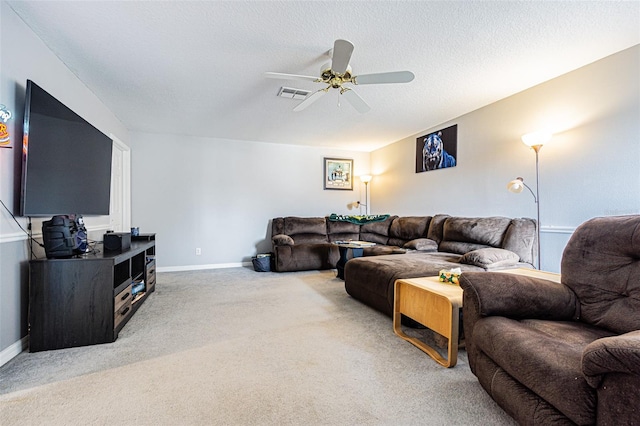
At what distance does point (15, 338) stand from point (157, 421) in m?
1.45

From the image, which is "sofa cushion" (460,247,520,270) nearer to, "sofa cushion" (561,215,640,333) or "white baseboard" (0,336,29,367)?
"sofa cushion" (561,215,640,333)

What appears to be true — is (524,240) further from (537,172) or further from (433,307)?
(433,307)

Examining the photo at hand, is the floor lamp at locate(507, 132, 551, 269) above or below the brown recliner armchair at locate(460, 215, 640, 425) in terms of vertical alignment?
above

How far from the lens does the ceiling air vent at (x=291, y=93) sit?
3176mm

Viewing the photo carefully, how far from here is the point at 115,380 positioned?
167 cm

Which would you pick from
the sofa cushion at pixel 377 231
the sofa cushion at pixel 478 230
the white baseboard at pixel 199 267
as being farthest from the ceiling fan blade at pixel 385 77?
the white baseboard at pixel 199 267

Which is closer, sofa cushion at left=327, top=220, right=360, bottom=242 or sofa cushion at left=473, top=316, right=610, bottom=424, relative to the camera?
sofa cushion at left=473, top=316, right=610, bottom=424

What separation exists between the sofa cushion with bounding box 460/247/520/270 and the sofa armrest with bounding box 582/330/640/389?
73.5 inches

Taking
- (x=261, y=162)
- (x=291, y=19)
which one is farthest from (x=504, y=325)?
(x=261, y=162)

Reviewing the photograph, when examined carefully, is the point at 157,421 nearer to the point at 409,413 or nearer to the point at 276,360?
the point at 276,360

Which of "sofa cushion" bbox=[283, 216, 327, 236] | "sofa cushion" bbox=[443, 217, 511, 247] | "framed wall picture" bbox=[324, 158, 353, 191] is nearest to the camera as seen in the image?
"sofa cushion" bbox=[443, 217, 511, 247]

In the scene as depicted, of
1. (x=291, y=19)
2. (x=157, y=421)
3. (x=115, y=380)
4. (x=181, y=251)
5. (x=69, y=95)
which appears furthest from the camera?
(x=181, y=251)

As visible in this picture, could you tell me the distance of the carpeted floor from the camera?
1.38 m

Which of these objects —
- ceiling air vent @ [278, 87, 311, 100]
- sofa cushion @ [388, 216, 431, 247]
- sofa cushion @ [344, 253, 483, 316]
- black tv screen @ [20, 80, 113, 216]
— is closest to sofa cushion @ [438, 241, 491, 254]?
sofa cushion @ [344, 253, 483, 316]
